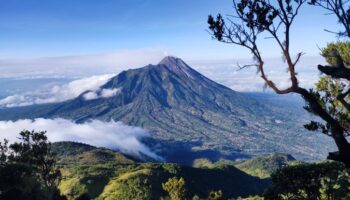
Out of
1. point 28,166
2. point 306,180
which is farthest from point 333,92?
point 28,166

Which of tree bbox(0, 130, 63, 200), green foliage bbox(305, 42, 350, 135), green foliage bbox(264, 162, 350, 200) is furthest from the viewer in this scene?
tree bbox(0, 130, 63, 200)

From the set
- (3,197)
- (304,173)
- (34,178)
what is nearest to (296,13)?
(304,173)

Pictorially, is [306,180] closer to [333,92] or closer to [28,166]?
[333,92]

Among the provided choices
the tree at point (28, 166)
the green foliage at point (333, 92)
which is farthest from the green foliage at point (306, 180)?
the tree at point (28, 166)

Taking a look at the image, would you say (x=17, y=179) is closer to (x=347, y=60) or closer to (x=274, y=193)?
(x=274, y=193)

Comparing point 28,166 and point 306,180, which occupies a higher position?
point 28,166

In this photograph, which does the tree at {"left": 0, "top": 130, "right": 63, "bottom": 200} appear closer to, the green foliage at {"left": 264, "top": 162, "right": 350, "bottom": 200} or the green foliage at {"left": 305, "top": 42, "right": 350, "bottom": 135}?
the green foliage at {"left": 264, "top": 162, "right": 350, "bottom": 200}

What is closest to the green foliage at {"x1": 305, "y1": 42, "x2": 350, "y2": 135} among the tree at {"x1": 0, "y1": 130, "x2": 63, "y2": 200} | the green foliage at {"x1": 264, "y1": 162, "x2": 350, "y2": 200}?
the green foliage at {"x1": 264, "y1": 162, "x2": 350, "y2": 200}

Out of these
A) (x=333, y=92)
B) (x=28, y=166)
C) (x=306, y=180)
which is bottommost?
(x=306, y=180)
